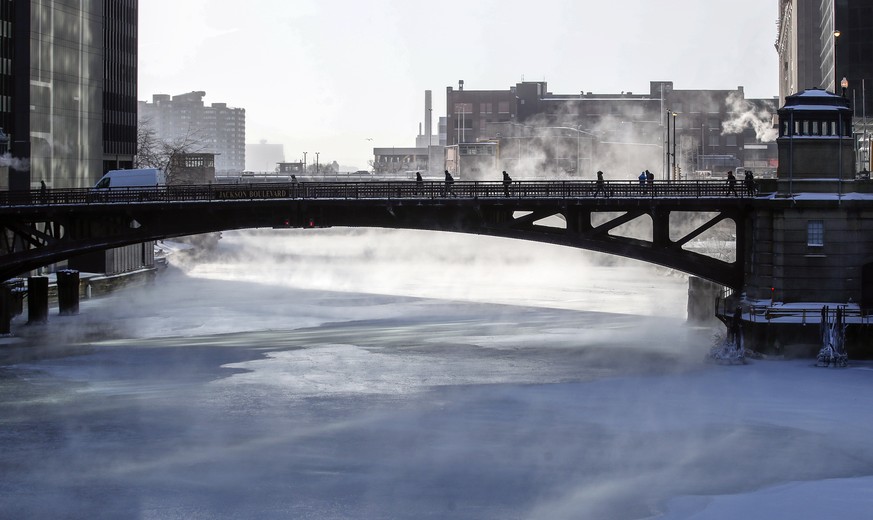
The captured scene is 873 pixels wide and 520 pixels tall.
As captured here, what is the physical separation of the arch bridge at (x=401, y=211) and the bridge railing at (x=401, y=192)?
0.24 feet

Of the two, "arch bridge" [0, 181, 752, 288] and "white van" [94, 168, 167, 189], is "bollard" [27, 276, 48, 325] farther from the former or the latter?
"white van" [94, 168, 167, 189]

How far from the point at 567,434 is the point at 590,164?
129 metres

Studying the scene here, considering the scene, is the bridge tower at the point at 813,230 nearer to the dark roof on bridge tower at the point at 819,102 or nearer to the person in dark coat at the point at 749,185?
the dark roof on bridge tower at the point at 819,102

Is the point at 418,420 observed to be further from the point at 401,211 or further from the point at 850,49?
the point at 850,49

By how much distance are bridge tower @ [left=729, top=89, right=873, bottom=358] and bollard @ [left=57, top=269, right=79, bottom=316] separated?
4273 centimetres

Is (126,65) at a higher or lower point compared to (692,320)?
higher

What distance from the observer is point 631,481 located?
38.5 metres

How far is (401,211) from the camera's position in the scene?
228 feet

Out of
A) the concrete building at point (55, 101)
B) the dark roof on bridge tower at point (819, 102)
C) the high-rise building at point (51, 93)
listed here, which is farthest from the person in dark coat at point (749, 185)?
the concrete building at point (55, 101)

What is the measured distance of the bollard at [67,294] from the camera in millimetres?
81812

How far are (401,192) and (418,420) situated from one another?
24.5 meters

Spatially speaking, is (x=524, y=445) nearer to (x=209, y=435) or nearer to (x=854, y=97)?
(x=209, y=435)

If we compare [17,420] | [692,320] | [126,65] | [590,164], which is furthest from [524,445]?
[590,164]

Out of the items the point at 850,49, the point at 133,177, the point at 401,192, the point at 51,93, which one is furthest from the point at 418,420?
the point at 51,93
